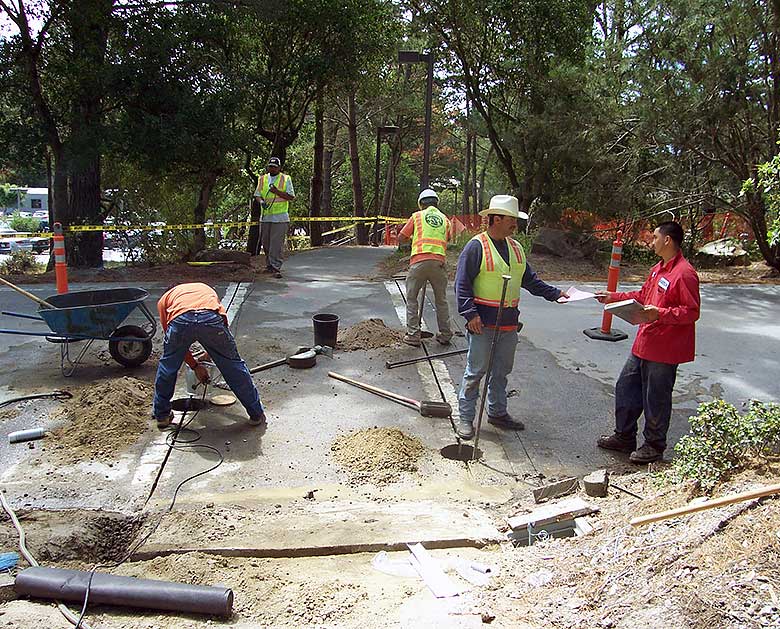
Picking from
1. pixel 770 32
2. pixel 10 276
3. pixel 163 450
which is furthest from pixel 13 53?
pixel 770 32

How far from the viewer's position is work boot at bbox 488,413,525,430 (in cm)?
585

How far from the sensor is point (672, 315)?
4.86 m

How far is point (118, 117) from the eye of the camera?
13.5m

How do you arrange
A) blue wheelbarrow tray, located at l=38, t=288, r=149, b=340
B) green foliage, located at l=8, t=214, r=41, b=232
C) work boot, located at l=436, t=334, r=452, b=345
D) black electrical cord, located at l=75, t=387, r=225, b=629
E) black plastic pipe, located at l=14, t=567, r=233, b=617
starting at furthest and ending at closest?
green foliage, located at l=8, t=214, r=41, b=232 → work boot, located at l=436, t=334, r=452, b=345 → blue wheelbarrow tray, located at l=38, t=288, r=149, b=340 → black electrical cord, located at l=75, t=387, r=225, b=629 → black plastic pipe, located at l=14, t=567, r=233, b=617

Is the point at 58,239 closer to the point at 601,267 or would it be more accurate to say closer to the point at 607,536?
the point at 607,536

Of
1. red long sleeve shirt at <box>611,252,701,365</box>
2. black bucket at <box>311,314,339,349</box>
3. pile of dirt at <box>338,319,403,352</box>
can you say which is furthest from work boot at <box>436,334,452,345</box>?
red long sleeve shirt at <box>611,252,701,365</box>

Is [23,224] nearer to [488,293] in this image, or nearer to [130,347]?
[130,347]

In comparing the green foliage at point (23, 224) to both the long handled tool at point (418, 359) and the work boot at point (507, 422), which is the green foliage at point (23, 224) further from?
the work boot at point (507, 422)

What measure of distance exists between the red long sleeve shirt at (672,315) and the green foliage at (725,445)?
0.83 m

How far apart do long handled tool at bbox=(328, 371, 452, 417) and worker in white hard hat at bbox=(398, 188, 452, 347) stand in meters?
1.58

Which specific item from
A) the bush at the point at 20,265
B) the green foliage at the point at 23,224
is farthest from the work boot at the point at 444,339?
the green foliage at the point at 23,224

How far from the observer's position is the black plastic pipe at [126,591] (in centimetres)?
316

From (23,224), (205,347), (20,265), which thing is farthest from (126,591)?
(23,224)

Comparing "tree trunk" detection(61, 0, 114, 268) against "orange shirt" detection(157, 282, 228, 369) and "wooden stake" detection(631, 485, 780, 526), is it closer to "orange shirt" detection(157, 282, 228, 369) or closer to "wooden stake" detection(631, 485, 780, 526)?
"orange shirt" detection(157, 282, 228, 369)
